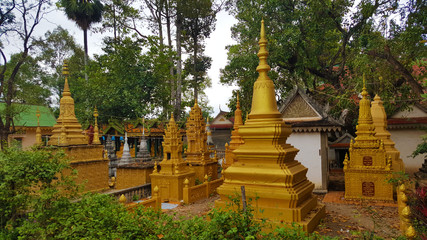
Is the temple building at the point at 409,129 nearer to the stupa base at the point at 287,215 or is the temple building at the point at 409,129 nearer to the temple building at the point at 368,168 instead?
the temple building at the point at 368,168

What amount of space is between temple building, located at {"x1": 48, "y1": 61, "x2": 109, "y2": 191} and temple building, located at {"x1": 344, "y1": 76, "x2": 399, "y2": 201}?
39.1 ft

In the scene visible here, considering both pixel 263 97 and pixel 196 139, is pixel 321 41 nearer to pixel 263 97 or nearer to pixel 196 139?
pixel 196 139

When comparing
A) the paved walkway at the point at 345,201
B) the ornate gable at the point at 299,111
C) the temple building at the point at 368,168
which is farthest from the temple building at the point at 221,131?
the temple building at the point at 368,168

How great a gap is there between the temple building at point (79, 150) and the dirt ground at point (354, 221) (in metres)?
5.94

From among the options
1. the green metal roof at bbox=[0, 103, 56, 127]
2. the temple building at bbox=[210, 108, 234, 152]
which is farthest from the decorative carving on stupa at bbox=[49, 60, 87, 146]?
the temple building at bbox=[210, 108, 234, 152]

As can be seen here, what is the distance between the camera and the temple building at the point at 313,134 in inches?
515

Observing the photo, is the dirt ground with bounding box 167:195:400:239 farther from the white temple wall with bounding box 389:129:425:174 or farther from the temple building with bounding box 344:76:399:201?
the white temple wall with bounding box 389:129:425:174

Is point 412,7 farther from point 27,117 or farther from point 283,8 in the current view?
point 27,117

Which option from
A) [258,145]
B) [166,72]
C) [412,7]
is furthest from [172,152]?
[166,72]

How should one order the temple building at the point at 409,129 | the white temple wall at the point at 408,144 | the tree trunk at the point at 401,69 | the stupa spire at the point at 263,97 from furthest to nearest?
the white temple wall at the point at 408,144
the temple building at the point at 409,129
the tree trunk at the point at 401,69
the stupa spire at the point at 263,97

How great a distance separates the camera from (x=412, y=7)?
10727 mm

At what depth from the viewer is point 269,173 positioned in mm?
6074

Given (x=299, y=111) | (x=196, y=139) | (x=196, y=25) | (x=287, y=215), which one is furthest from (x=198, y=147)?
(x=196, y=25)

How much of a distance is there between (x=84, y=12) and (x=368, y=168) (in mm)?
34183
